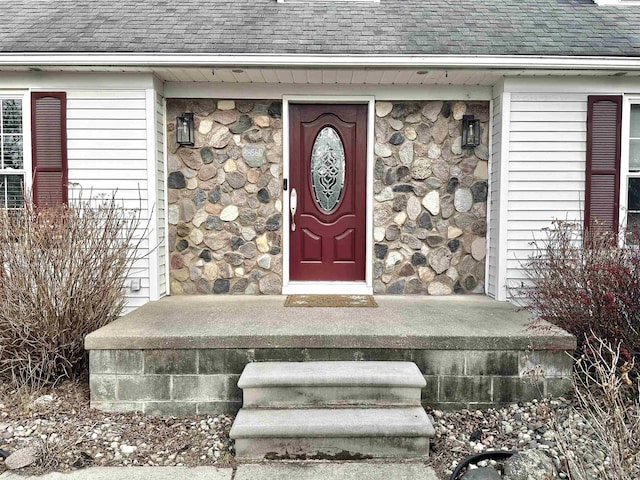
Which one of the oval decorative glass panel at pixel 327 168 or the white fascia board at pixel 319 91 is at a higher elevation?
the white fascia board at pixel 319 91

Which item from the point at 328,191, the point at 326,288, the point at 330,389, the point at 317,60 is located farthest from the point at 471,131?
the point at 330,389

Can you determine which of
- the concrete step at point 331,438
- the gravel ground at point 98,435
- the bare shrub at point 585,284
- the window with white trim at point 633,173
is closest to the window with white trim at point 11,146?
the gravel ground at point 98,435

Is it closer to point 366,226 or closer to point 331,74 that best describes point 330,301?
Answer: point 366,226

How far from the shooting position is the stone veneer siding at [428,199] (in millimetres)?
4883

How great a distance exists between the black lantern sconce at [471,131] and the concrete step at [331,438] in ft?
9.80

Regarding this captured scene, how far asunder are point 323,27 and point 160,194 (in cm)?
238

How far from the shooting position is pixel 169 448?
2992 millimetres

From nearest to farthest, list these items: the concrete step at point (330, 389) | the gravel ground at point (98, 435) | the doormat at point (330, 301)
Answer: the gravel ground at point (98, 435), the concrete step at point (330, 389), the doormat at point (330, 301)

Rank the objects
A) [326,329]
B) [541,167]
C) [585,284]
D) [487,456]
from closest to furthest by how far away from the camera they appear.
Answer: [487,456]
[326,329]
[585,284]
[541,167]

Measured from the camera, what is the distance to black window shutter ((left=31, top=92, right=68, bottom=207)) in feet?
14.9

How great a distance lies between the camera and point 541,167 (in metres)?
4.65

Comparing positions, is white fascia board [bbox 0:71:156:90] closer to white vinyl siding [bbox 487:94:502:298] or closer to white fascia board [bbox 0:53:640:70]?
white fascia board [bbox 0:53:640:70]

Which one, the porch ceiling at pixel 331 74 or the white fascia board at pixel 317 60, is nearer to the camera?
the white fascia board at pixel 317 60

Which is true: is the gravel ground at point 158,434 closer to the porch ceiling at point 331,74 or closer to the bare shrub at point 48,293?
the bare shrub at point 48,293
